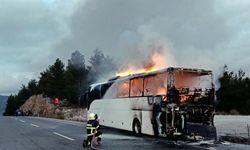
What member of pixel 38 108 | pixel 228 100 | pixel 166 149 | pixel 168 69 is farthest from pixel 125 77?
pixel 38 108

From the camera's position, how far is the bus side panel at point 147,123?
19383 mm

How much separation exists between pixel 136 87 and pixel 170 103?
131 inches

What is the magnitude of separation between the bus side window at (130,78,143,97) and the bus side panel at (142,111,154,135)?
1.30m

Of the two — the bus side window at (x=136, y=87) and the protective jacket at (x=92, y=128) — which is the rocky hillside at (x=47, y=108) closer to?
the bus side window at (x=136, y=87)

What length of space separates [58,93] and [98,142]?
69.9 m

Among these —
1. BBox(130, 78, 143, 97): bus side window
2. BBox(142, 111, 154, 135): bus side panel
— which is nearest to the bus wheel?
BBox(142, 111, 154, 135): bus side panel

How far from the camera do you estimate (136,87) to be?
21328mm

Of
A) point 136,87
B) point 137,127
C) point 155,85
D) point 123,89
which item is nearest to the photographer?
point 155,85

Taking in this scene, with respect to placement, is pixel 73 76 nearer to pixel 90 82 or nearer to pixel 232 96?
pixel 90 82

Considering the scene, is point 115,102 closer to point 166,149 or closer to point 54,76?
point 166,149

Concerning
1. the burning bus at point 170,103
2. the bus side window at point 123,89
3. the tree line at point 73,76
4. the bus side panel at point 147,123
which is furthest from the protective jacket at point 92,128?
the tree line at point 73,76

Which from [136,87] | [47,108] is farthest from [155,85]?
[47,108]

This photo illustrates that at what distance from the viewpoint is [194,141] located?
18.0 m

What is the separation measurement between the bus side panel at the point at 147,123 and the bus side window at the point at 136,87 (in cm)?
130
